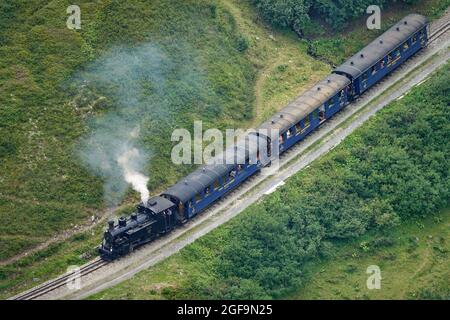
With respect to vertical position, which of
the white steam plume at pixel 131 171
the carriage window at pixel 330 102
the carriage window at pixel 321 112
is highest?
the carriage window at pixel 330 102

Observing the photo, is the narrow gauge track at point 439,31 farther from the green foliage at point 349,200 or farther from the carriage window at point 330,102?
the carriage window at point 330,102

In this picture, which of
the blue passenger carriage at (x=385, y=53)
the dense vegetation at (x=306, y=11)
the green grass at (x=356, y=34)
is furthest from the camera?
the dense vegetation at (x=306, y=11)

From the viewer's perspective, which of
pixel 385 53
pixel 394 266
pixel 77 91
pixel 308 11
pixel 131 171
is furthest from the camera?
pixel 308 11

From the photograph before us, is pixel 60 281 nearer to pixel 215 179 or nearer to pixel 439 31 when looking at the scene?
pixel 215 179

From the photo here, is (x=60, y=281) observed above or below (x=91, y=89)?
below

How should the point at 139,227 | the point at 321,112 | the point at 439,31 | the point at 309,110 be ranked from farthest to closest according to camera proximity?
the point at 439,31 < the point at 321,112 < the point at 309,110 < the point at 139,227

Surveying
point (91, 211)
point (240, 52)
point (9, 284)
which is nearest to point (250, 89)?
point (240, 52)

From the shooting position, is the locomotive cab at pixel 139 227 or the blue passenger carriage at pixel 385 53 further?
the blue passenger carriage at pixel 385 53

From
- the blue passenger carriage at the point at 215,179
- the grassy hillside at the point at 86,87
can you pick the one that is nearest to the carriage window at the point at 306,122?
the blue passenger carriage at the point at 215,179

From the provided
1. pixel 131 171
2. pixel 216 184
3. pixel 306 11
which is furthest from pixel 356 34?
pixel 131 171
